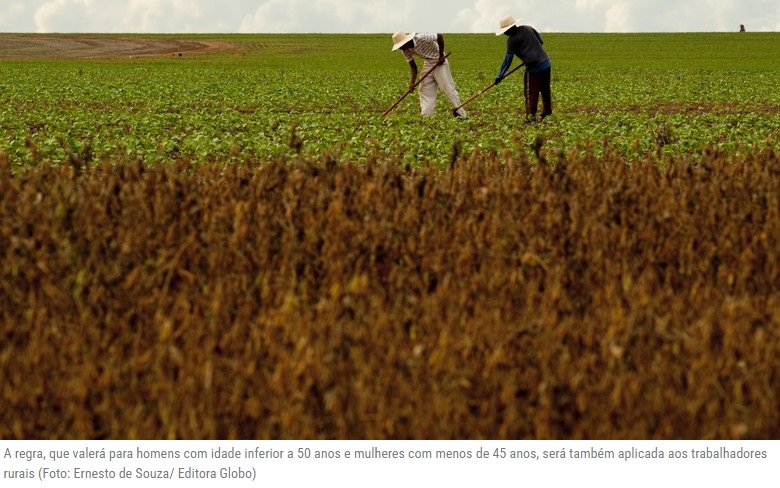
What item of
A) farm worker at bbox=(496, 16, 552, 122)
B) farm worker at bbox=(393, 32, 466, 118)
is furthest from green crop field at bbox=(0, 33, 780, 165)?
farm worker at bbox=(496, 16, 552, 122)

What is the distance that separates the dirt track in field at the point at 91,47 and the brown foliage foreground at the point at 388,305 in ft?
227

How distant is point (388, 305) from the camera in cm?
485

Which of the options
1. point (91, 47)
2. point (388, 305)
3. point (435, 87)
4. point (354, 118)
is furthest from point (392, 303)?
point (91, 47)

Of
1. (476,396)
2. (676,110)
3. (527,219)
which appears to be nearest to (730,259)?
(527,219)

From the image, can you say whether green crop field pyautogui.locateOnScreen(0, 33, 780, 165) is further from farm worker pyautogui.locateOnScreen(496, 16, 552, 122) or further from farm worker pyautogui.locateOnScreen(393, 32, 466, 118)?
farm worker pyautogui.locateOnScreen(496, 16, 552, 122)

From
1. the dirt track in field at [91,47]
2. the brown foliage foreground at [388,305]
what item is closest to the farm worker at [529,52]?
the brown foliage foreground at [388,305]

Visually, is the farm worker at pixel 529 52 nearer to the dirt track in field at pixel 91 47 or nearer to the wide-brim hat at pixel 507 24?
the wide-brim hat at pixel 507 24

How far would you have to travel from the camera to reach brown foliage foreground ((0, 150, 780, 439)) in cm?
368

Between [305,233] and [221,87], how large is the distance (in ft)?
85.4

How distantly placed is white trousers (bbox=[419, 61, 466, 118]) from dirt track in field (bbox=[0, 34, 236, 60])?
58.3 meters

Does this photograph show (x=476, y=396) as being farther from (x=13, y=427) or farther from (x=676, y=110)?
(x=676, y=110)

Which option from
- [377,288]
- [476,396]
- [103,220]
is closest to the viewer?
[476,396]
